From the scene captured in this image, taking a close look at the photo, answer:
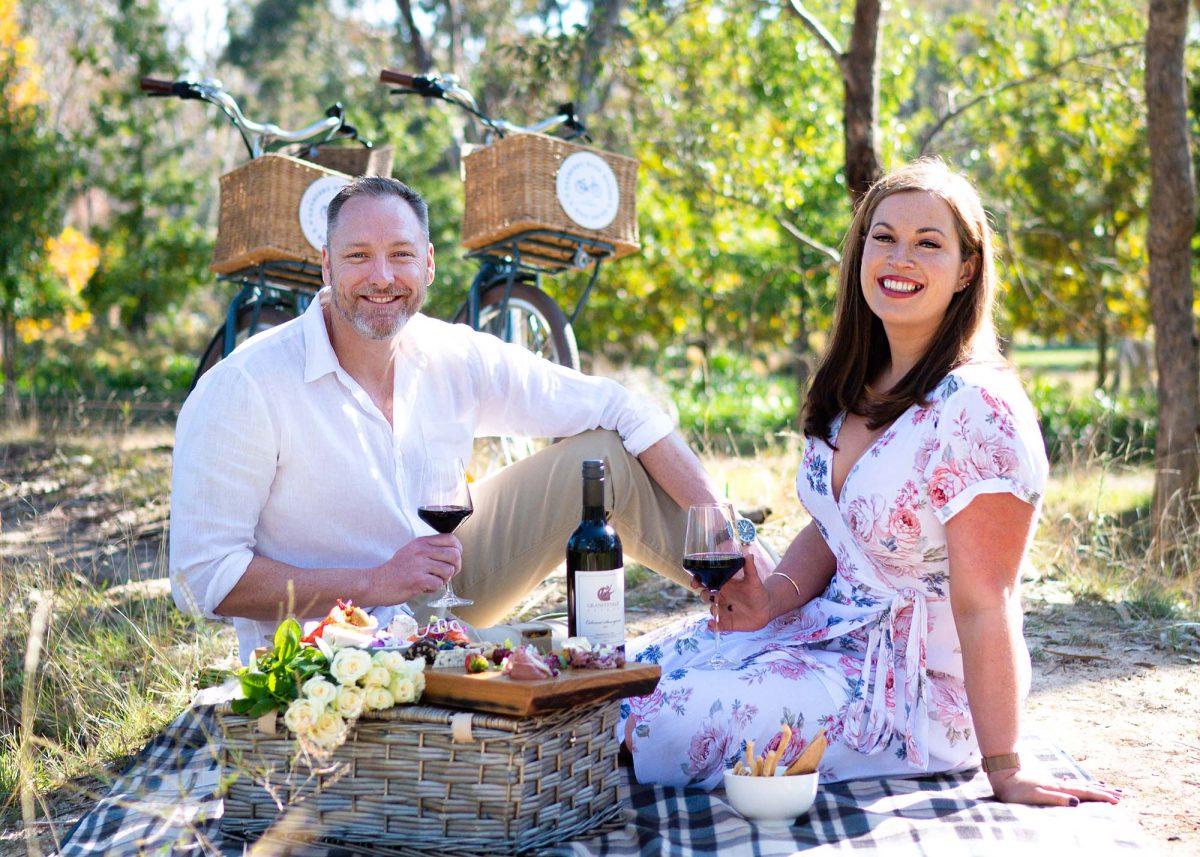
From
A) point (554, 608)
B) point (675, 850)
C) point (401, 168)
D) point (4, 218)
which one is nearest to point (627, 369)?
point (401, 168)

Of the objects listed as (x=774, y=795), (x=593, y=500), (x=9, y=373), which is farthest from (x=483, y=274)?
(x=9, y=373)

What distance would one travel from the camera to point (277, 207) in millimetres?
5102

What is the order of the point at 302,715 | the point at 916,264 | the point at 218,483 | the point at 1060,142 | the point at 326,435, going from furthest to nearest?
the point at 1060,142 < the point at 326,435 < the point at 218,483 < the point at 916,264 < the point at 302,715

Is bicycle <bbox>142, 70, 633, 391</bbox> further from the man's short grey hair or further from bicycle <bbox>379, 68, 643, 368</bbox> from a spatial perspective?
the man's short grey hair

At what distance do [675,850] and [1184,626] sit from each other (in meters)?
2.66

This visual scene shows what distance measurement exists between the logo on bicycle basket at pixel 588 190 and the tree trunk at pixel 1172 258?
286cm

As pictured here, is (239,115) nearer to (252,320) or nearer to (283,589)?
(252,320)

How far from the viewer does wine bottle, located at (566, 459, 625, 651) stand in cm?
249

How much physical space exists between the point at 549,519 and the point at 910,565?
106cm

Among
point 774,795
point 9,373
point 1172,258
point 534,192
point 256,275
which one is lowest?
point 774,795

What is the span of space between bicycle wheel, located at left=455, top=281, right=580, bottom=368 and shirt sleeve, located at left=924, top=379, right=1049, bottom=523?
284cm

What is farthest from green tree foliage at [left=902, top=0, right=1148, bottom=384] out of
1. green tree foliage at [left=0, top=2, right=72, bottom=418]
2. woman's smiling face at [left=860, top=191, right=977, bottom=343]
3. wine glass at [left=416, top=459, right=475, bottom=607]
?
green tree foliage at [left=0, top=2, right=72, bottom=418]

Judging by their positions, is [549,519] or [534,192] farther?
[534,192]

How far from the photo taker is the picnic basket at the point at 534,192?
503 cm
